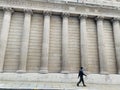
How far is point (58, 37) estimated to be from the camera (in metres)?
20.7

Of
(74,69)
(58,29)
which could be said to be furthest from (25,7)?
(74,69)

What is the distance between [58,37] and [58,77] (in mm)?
6045

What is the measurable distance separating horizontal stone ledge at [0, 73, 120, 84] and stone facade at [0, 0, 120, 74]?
2.29 ft

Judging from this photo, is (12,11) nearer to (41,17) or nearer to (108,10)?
(41,17)

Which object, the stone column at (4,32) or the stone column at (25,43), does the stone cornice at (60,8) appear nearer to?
the stone column at (4,32)

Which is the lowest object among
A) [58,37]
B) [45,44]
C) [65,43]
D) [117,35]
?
[45,44]

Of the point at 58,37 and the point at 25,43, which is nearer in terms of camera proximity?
the point at 25,43

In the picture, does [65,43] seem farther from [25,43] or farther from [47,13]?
[25,43]

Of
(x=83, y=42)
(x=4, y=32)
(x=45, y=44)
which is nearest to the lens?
(x=4, y=32)

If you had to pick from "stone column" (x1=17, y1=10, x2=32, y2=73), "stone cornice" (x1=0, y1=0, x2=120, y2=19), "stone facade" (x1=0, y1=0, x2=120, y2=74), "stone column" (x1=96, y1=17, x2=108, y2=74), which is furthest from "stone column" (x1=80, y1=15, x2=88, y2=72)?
"stone column" (x1=17, y1=10, x2=32, y2=73)

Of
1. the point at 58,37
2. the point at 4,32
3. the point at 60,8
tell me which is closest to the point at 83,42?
the point at 58,37

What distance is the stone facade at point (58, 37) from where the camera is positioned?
1889 cm

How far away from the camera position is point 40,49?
19672 mm

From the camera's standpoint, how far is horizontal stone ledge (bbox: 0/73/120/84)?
1752 cm
